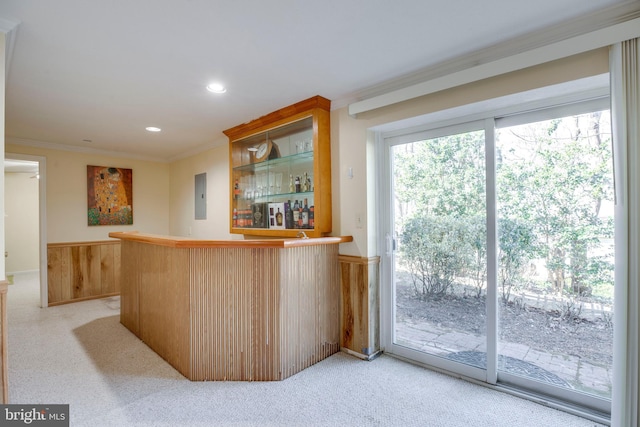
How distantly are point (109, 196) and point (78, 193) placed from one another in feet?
1.29

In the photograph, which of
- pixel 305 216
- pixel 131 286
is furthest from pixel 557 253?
pixel 131 286

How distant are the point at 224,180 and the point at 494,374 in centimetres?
365

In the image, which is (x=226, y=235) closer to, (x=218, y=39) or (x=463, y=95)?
(x=218, y=39)

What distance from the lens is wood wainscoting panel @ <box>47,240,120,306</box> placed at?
14.3 ft

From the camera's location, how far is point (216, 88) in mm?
2580

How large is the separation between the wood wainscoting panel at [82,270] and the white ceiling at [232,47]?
7.25 feet

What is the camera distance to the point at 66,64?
2.14m

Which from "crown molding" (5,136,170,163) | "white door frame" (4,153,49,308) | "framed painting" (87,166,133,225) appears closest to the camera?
"crown molding" (5,136,170,163)

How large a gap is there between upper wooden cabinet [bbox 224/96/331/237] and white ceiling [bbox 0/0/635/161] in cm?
22

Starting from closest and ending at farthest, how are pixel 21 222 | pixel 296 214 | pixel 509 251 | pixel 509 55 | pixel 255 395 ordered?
pixel 509 55 → pixel 255 395 → pixel 509 251 → pixel 296 214 → pixel 21 222

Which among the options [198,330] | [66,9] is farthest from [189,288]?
[66,9]

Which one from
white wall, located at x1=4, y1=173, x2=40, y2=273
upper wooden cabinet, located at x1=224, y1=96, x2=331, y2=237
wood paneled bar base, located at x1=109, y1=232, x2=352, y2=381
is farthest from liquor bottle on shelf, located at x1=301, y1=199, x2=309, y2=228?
white wall, located at x1=4, y1=173, x2=40, y2=273

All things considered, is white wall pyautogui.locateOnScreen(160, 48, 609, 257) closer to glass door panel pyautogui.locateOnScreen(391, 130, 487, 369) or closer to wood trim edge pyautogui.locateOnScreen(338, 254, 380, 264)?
wood trim edge pyautogui.locateOnScreen(338, 254, 380, 264)

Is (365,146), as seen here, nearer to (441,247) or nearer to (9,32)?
(441,247)
